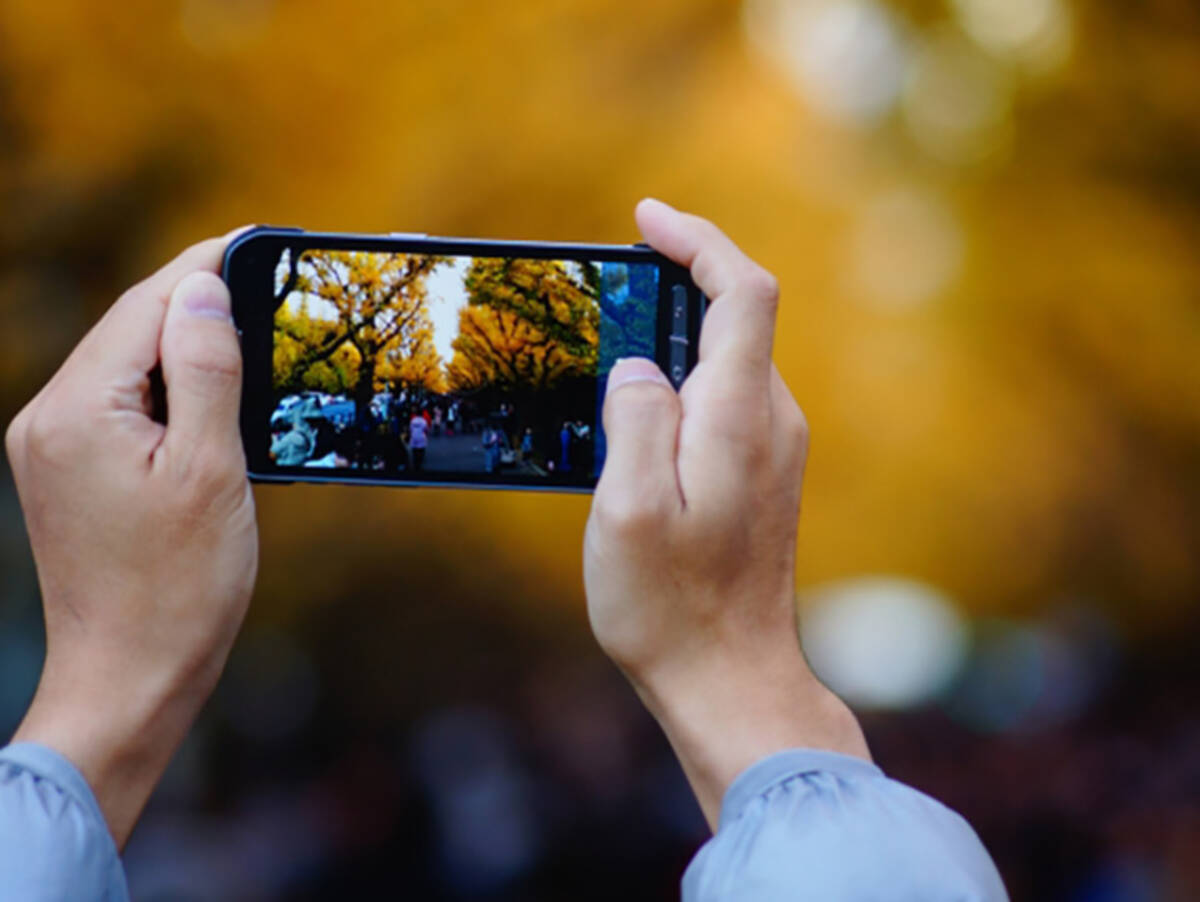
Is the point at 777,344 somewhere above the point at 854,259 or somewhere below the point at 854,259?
below

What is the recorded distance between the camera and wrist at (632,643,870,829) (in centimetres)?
56

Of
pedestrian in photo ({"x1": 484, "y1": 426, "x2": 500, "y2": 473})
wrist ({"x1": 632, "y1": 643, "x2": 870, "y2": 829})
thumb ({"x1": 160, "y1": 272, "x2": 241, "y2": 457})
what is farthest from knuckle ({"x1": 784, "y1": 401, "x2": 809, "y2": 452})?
thumb ({"x1": 160, "y1": 272, "x2": 241, "y2": 457})

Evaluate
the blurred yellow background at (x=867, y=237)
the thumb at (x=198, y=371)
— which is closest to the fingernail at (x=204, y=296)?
the thumb at (x=198, y=371)

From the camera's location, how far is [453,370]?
2.71 feet

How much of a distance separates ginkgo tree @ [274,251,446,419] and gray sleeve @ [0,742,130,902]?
1.10ft

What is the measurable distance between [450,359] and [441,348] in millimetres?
12

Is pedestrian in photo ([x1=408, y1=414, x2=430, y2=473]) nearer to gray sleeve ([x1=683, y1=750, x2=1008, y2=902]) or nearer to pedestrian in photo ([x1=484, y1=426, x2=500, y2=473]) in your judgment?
pedestrian in photo ([x1=484, y1=426, x2=500, y2=473])

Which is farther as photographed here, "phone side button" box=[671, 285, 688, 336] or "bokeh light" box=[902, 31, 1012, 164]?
"bokeh light" box=[902, 31, 1012, 164]

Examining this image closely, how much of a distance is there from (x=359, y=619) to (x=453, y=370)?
102cm

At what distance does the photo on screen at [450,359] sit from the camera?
30.0 inches

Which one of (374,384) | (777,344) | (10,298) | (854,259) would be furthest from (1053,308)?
(10,298)

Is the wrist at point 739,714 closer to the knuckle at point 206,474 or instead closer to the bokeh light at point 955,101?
the knuckle at point 206,474

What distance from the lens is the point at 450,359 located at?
0.82 metres

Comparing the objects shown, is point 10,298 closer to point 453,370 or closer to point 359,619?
point 359,619
